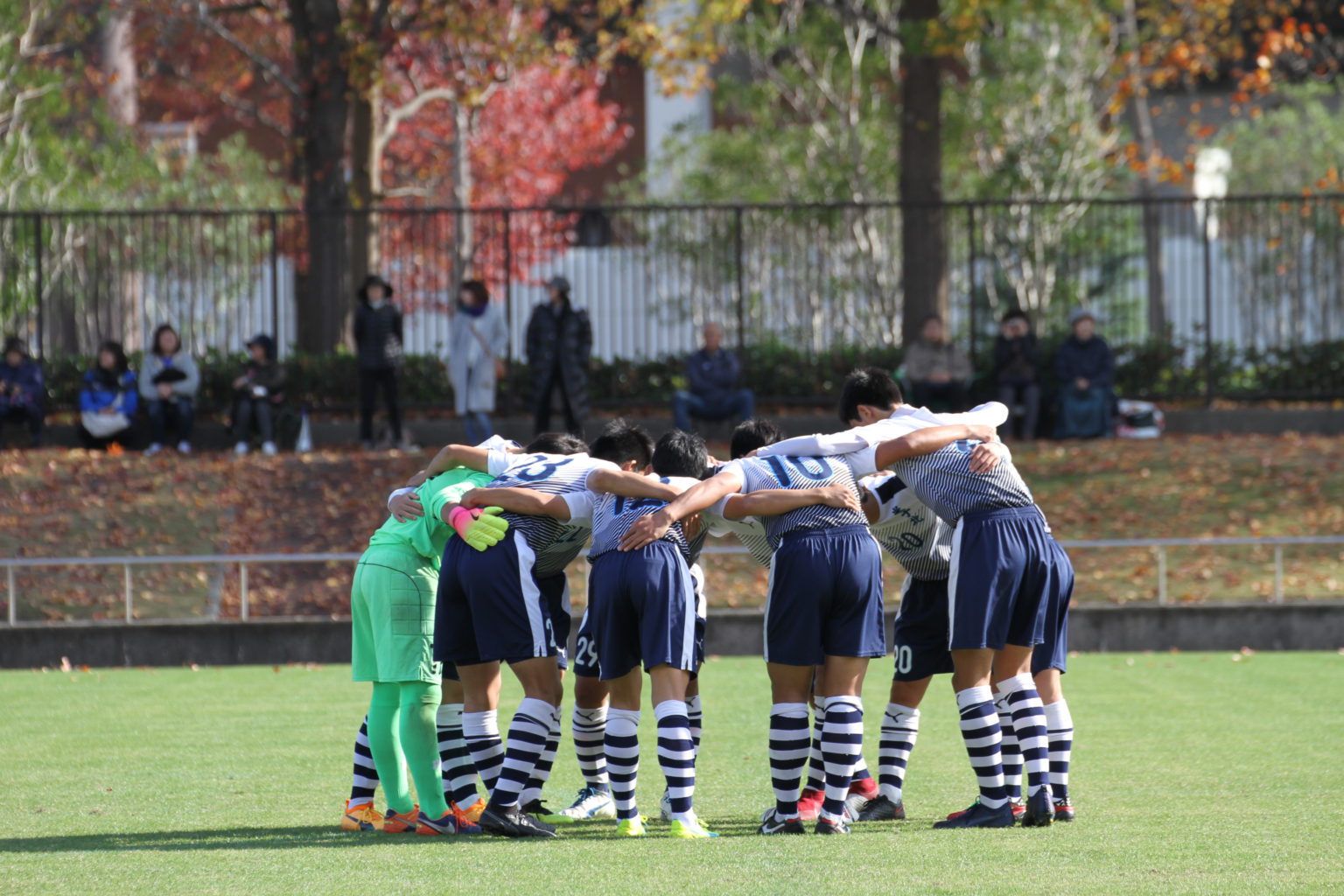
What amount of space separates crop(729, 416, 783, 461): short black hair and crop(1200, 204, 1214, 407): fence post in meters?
13.5

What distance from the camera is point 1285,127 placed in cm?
3897

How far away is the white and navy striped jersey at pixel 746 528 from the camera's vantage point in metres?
6.68

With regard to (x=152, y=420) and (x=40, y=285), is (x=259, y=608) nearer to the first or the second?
Result: (x=152, y=420)

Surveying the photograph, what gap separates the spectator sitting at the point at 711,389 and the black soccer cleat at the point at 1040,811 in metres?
11.7

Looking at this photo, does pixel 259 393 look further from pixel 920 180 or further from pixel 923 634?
pixel 923 634

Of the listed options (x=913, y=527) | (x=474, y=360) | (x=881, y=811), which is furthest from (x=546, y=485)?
(x=474, y=360)

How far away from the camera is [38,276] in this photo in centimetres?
1900

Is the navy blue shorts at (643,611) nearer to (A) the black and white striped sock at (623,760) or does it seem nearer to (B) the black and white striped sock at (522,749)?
(A) the black and white striped sock at (623,760)

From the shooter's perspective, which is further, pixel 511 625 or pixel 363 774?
pixel 363 774

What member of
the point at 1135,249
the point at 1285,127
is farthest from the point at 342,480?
the point at 1285,127

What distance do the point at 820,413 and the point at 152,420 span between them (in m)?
7.52

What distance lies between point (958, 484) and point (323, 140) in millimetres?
16004

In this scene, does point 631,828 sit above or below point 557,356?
below

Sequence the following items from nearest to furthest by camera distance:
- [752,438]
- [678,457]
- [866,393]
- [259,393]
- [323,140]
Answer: [678,457], [866,393], [752,438], [259,393], [323,140]
